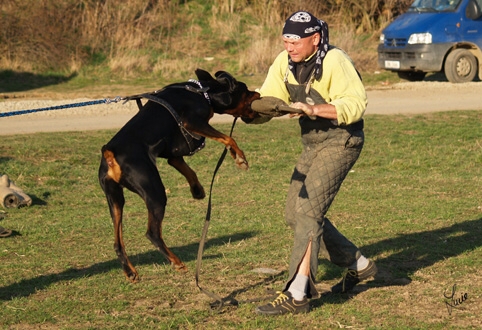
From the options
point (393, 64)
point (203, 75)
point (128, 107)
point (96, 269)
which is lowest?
point (128, 107)

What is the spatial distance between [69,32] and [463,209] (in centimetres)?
1530

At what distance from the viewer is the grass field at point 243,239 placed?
5.90 metres

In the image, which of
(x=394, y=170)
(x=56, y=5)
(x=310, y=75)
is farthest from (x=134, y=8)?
(x=310, y=75)

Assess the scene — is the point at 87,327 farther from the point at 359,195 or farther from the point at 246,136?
the point at 246,136

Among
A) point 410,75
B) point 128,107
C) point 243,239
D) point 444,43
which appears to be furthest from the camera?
point 410,75

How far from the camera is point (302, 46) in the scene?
A: 223 inches

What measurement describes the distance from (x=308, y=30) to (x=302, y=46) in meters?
0.11

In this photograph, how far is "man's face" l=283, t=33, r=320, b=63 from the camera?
18.6ft

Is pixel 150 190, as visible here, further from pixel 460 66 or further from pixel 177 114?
pixel 460 66

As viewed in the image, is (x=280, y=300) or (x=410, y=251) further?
(x=410, y=251)

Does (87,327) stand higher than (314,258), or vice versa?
(314,258)

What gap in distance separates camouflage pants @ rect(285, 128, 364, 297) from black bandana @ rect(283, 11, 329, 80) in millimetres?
464

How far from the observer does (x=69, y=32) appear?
22453 millimetres

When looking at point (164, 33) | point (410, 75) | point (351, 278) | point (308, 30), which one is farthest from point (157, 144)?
point (164, 33)
